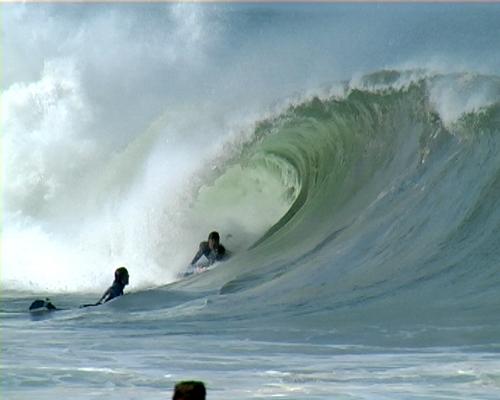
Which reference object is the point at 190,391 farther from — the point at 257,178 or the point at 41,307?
the point at 257,178

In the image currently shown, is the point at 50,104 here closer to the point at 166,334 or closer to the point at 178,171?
the point at 178,171

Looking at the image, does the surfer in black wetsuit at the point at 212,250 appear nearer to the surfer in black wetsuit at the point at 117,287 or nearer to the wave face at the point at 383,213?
the wave face at the point at 383,213

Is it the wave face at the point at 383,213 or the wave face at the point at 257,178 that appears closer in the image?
the wave face at the point at 383,213

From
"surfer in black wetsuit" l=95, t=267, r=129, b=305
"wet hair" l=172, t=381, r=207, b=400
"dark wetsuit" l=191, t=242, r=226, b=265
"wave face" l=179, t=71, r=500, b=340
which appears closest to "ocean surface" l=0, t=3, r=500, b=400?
"wave face" l=179, t=71, r=500, b=340

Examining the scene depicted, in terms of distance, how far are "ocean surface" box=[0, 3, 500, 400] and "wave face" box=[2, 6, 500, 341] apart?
1.6 inches

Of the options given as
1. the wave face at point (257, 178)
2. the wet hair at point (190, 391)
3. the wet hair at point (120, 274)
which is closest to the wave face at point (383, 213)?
the wave face at point (257, 178)

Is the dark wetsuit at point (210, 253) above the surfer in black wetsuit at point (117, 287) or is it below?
above

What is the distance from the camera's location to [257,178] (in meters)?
18.8

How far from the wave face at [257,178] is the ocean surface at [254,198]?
0.04m

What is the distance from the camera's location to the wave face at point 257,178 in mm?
11758

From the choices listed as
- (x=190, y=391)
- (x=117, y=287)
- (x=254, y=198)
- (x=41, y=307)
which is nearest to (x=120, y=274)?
(x=117, y=287)

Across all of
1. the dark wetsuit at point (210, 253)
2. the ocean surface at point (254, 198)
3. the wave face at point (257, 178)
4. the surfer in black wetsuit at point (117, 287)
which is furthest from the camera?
the dark wetsuit at point (210, 253)

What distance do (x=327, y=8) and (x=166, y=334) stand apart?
1195 cm

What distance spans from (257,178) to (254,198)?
1.29 ft
